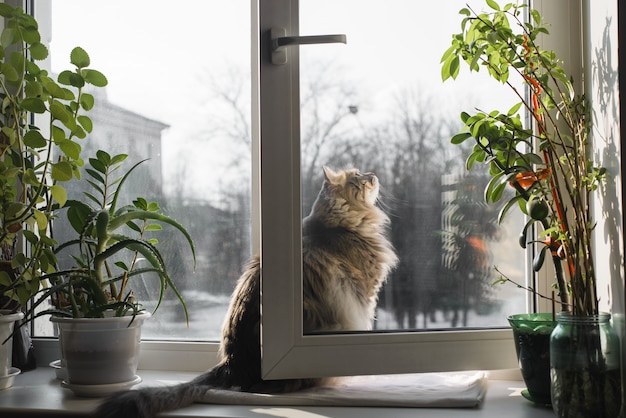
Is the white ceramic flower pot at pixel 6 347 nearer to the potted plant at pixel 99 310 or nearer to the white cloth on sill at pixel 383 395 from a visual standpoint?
the potted plant at pixel 99 310

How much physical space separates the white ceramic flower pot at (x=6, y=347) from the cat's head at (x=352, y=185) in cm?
74

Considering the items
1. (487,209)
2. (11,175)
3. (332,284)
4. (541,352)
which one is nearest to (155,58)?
(11,175)

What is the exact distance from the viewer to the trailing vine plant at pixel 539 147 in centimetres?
123

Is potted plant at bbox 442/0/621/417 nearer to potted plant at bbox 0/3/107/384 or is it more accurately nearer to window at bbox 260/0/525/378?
window at bbox 260/0/525/378

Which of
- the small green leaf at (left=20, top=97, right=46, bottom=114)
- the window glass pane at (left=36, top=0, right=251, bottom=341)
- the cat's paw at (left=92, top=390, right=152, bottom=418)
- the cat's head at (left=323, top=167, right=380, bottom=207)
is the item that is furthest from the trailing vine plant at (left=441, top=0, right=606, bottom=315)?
the small green leaf at (left=20, top=97, right=46, bottom=114)

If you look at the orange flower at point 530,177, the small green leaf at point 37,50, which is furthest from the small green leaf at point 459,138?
the small green leaf at point 37,50

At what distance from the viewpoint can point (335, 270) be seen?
1.41 m

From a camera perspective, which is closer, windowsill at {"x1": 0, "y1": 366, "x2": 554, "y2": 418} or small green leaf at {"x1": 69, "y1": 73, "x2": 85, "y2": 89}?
windowsill at {"x1": 0, "y1": 366, "x2": 554, "y2": 418}

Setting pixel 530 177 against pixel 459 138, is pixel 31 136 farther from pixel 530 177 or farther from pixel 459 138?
pixel 530 177

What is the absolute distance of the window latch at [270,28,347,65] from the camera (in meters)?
1.35

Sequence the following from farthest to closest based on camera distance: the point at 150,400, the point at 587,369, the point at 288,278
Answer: the point at 288,278
the point at 150,400
the point at 587,369

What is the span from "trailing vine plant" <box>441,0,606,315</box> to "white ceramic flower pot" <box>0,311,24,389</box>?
3.35ft

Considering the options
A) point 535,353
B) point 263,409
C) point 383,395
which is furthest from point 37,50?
point 535,353

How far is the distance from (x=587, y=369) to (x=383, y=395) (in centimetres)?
40
